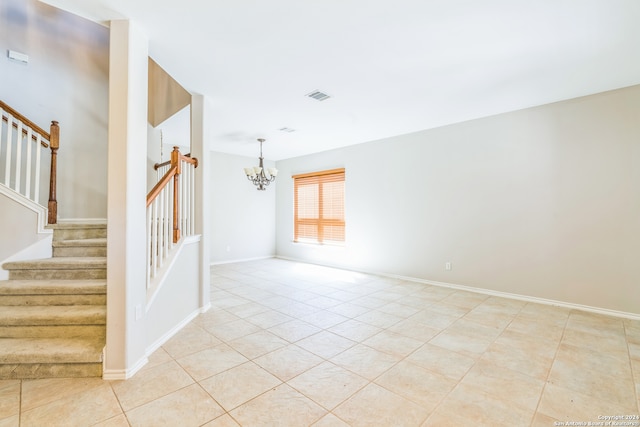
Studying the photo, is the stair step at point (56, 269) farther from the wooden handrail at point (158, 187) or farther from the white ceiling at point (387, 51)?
the white ceiling at point (387, 51)

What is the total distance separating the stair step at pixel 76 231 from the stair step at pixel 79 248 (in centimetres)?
9

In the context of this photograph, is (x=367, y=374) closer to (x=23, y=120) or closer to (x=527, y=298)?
(x=527, y=298)

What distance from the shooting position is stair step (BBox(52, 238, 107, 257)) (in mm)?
3014

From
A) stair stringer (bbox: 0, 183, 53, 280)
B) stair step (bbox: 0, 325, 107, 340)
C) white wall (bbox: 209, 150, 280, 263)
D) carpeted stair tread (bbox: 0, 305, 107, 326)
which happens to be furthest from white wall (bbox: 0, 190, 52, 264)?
white wall (bbox: 209, 150, 280, 263)

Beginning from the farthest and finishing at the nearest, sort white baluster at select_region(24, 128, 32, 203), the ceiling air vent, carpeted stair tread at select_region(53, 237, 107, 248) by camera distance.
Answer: the ceiling air vent → carpeted stair tread at select_region(53, 237, 107, 248) → white baluster at select_region(24, 128, 32, 203)

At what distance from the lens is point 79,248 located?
3.04 meters

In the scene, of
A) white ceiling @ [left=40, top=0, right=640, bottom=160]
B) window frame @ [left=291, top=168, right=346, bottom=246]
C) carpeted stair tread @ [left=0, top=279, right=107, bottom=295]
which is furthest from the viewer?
window frame @ [left=291, top=168, right=346, bottom=246]

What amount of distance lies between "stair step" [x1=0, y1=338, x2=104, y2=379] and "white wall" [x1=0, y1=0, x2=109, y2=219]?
8.12 feet

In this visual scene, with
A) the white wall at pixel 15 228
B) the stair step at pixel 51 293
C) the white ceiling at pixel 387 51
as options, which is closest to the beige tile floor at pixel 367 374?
the stair step at pixel 51 293

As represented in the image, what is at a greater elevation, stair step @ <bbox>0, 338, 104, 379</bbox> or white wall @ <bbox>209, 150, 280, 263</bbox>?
white wall @ <bbox>209, 150, 280, 263</bbox>

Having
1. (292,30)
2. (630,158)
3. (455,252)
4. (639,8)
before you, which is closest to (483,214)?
(455,252)

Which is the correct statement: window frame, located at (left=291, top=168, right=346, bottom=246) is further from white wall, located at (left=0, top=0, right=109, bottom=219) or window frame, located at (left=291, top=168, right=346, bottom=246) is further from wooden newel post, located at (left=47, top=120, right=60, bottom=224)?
wooden newel post, located at (left=47, top=120, right=60, bottom=224)

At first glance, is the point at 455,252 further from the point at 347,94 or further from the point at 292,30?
the point at 292,30

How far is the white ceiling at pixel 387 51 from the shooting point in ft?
6.49
